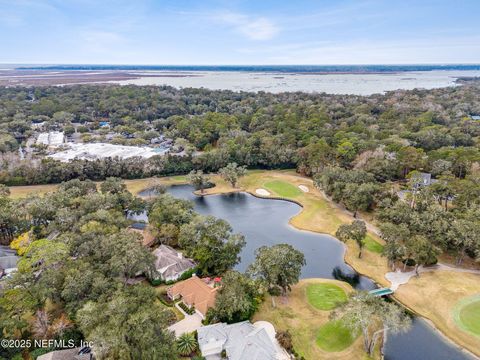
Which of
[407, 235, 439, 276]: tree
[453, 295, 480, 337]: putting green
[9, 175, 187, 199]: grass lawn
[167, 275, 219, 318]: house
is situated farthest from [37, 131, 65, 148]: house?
[453, 295, 480, 337]: putting green

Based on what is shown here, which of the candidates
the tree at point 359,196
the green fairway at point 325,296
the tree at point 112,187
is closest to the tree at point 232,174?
the tree at point 112,187

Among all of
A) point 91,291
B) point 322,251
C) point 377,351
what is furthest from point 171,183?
point 377,351

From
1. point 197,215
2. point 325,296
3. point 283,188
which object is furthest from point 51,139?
point 325,296

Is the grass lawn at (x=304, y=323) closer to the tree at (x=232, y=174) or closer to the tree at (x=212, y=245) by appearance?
the tree at (x=212, y=245)

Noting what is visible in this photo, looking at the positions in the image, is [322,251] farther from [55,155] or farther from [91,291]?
[55,155]

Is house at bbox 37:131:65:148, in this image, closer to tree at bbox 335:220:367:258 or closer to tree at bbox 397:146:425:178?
tree at bbox 335:220:367:258

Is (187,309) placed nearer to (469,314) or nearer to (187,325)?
(187,325)
